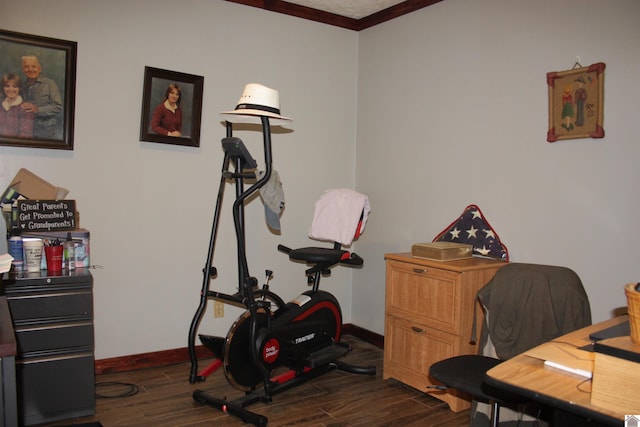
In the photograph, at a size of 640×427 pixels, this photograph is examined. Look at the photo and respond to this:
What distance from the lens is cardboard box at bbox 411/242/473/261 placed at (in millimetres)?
3078

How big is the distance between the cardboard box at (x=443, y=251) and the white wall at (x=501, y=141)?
10.2 inches

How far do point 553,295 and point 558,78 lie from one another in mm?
1240

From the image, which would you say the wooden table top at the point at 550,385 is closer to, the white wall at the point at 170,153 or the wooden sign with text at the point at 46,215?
the wooden sign with text at the point at 46,215

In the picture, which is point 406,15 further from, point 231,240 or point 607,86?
point 231,240

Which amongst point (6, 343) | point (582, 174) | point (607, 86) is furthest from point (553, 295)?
point (6, 343)

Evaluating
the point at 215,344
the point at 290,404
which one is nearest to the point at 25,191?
Answer: the point at 215,344

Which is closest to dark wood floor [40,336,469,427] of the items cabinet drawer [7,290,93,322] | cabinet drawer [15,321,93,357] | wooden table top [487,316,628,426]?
cabinet drawer [15,321,93,357]

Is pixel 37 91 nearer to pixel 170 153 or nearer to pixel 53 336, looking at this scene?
pixel 170 153

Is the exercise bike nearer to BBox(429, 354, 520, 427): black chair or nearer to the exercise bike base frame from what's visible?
the exercise bike base frame

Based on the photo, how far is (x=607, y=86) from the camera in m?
2.68

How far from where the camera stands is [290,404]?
3.00m

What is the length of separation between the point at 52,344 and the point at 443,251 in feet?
7.16

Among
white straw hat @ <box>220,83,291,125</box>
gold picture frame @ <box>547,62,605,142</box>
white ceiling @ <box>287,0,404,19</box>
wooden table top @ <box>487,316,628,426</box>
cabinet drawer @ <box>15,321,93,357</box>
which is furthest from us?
white ceiling @ <box>287,0,404,19</box>

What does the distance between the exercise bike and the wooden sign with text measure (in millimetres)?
802
